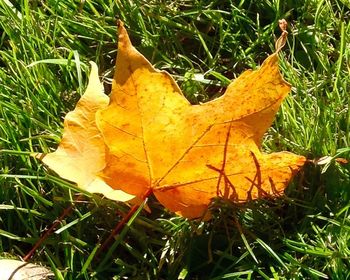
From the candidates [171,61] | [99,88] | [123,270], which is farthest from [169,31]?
[123,270]

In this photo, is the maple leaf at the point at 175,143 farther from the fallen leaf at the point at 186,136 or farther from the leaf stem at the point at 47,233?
the leaf stem at the point at 47,233

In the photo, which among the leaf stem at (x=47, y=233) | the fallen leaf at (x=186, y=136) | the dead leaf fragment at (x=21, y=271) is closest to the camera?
the fallen leaf at (x=186, y=136)

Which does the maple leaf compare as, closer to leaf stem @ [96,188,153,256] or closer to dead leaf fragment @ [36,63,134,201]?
dead leaf fragment @ [36,63,134,201]

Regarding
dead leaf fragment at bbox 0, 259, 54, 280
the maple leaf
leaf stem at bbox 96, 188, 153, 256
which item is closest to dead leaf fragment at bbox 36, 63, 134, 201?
the maple leaf

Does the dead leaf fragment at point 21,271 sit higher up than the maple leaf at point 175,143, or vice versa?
the maple leaf at point 175,143

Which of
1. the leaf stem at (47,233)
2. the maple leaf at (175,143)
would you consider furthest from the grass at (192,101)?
the maple leaf at (175,143)

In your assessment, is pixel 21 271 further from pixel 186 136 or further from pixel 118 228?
pixel 186 136

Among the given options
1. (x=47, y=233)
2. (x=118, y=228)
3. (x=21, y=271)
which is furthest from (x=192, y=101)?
(x=21, y=271)

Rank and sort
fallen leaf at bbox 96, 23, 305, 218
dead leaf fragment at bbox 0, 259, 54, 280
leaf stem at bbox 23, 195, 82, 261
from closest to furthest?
fallen leaf at bbox 96, 23, 305, 218
dead leaf fragment at bbox 0, 259, 54, 280
leaf stem at bbox 23, 195, 82, 261
